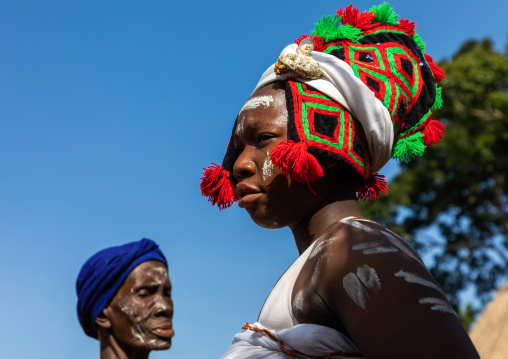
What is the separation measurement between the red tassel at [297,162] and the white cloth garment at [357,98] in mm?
300

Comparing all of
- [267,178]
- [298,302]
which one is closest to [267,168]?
[267,178]

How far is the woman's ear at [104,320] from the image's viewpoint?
17.9 ft

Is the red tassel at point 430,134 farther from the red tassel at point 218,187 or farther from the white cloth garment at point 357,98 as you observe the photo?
the red tassel at point 218,187

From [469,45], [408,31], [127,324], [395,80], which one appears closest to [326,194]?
[395,80]

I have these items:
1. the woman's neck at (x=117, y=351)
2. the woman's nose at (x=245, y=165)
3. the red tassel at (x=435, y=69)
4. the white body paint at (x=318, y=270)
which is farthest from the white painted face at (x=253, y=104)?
the woman's neck at (x=117, y=351)

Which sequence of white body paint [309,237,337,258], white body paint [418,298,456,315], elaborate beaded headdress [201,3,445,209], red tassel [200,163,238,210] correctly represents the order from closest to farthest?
white body paint [418,298,456,315], white body paint [309,237,337,258], elaborate beaded headdress [201,3,445,209], red tassel [200,163,238,210]

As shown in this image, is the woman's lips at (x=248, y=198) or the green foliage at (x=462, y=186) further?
the green foliage at (x=462, y=186)

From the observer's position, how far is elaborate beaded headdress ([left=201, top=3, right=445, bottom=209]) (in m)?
2.55

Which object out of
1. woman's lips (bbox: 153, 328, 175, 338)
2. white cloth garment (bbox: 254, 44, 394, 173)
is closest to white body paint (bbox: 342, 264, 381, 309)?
white cloth garment (bbox: 254, 44, 394, 173)

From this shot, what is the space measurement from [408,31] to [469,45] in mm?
22170

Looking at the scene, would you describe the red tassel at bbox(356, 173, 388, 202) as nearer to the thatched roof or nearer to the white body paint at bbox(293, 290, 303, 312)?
the white body paint at bbox(293, 290, 303, 312)

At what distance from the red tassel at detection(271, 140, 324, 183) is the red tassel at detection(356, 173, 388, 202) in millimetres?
501

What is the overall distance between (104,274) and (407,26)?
356 centimetres

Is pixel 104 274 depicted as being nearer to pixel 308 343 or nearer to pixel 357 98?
pixel 357 98
